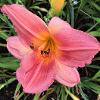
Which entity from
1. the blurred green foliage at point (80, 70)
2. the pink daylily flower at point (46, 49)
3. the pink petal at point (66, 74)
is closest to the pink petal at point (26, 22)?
the pink daylily flower at point (46, 49)

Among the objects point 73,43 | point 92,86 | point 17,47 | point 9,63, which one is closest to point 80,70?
point 92,86

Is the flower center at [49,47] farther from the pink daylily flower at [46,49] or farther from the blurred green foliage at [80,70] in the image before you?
the blurred green foliage at [80,70]

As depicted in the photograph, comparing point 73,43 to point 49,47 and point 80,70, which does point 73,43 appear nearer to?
point 49,47

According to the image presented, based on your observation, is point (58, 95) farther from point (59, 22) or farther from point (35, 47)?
point (59, 22)

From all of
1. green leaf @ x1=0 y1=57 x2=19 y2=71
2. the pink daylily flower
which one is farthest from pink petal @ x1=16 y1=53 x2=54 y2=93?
green leaf @ x1=0 y1=57 x2=19 y2=71

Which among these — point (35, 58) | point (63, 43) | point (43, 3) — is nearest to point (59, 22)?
point (63, 43)

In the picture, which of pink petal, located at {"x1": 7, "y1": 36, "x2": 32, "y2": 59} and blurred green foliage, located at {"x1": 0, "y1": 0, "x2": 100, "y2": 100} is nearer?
pink petal, located at {"x1": 7, "y1": 36, "x2": 32, "y2": 59}

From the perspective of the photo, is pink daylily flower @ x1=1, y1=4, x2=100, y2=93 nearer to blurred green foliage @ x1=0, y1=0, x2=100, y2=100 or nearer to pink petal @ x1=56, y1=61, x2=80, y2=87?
pink petal @ x1=56, y1=61, x2=80, y2=87
